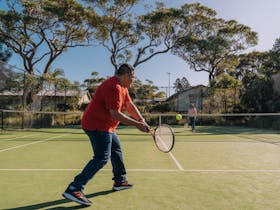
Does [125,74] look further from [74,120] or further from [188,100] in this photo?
[188,100]

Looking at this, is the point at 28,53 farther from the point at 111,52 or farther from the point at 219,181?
the point at 219,181

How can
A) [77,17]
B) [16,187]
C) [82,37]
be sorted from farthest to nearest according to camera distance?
1. [82,37]
2. [77,17]
3. [16,187]

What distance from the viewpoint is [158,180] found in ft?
16.6

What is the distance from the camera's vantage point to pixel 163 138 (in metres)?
5.09

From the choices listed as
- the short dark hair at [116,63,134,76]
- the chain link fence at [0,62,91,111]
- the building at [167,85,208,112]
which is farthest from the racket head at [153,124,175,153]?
the building at [167,85,208,112]

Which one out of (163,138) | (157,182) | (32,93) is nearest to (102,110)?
(163,138)

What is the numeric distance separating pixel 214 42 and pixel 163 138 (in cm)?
3291

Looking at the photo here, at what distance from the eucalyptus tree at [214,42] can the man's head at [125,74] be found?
29855 millimetres

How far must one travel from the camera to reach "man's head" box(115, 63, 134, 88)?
4059 millimetres

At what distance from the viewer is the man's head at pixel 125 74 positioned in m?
4.06

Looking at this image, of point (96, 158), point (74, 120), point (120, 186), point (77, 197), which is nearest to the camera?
point (77, 197)

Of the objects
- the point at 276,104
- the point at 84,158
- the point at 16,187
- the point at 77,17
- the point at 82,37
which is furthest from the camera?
the point at 82,37

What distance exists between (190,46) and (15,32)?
18866 millimetres

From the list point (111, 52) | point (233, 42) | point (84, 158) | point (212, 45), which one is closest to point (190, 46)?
point (212, 45)
